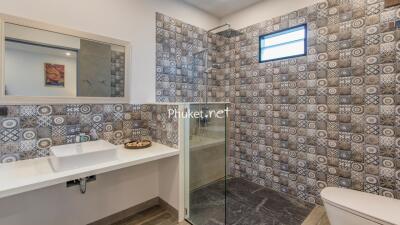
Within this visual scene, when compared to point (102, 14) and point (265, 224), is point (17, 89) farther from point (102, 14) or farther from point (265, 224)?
point (265, 224)

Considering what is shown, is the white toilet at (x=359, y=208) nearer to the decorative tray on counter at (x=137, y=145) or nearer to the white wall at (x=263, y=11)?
the decorative tray on counter at (x=137, y=145)

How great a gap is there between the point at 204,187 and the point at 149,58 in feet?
5.46

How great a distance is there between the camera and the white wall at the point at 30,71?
1.50 meters

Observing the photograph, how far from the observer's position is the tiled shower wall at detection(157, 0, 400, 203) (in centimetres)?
179

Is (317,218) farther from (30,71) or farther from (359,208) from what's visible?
(30,71)

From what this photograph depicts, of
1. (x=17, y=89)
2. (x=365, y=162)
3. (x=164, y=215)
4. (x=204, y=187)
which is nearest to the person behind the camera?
(x=17, y=89)

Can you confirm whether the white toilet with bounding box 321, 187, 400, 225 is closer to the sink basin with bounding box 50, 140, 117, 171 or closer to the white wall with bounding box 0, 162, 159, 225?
the white wall with bounding box 0, 162, 159, 225

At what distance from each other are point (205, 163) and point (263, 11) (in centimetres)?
219

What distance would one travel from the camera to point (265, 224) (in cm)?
194

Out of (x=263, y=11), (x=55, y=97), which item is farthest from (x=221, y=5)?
(x=55, y=97)

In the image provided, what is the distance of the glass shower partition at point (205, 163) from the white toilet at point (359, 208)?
100 cm

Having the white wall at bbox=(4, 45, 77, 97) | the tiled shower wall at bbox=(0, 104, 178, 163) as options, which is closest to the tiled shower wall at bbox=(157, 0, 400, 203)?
the tiled shower wall at bbox=(0, 104, 178, 163)

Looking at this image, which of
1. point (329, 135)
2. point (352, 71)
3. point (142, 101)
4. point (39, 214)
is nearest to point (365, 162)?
point (329, 135)

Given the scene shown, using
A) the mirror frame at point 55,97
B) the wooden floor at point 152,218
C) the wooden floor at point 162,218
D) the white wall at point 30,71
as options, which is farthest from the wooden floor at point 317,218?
the white wall at point 30,71
